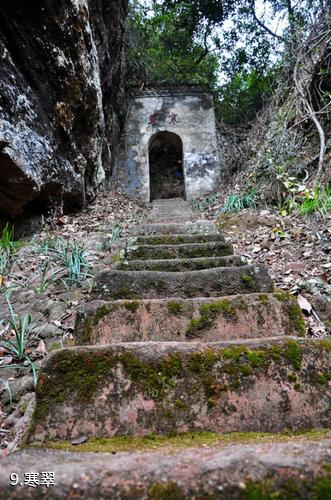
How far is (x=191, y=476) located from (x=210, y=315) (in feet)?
3.02

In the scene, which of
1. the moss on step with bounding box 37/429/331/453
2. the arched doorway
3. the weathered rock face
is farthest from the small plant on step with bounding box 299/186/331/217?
the arched doorway

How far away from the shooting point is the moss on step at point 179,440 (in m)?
0.95

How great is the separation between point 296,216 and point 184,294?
205cm

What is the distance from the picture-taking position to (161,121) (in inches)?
324

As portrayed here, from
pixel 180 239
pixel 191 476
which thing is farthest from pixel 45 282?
pixel 191 476

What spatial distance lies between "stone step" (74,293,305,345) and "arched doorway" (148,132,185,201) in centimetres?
847

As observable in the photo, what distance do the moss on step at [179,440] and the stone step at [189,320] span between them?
1.86ft

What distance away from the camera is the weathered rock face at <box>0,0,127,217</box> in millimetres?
3225

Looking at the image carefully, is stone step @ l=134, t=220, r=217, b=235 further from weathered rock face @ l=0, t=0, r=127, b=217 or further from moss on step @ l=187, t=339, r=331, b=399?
moss on step @ l=187, t=339, r=331, b=399

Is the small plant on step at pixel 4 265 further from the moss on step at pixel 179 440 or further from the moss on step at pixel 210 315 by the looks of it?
the moss on step at pixel 179 440

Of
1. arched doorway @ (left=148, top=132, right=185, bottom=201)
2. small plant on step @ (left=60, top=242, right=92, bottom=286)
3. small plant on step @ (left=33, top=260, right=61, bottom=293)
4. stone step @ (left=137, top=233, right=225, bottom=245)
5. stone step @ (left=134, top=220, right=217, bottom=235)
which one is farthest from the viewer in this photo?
arched doorway @ (left=148, top=132, right=185, bottom=201)

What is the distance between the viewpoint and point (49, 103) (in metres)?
3.87

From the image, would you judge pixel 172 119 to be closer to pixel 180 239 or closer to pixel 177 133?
pixel 177 133

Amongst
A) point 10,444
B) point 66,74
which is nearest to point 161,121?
point 66,74
